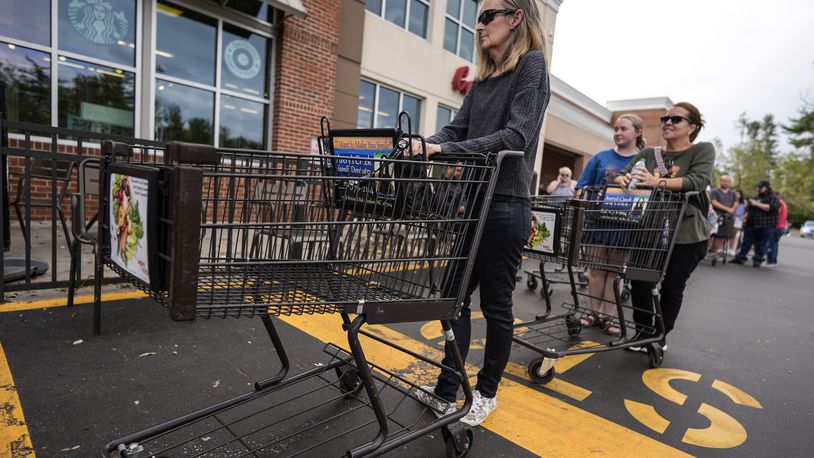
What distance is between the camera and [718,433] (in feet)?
8.25

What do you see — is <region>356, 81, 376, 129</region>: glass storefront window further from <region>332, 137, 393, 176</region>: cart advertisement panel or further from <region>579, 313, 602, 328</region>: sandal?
<region>332, 137, 393, 176</region>: cart advertisement panel

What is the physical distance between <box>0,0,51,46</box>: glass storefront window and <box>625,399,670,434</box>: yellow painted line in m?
8.42

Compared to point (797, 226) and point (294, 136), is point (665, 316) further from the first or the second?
point (797, 226)

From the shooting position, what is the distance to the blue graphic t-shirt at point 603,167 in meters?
4.31

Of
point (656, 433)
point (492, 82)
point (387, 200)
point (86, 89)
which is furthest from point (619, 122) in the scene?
point (86, 89)

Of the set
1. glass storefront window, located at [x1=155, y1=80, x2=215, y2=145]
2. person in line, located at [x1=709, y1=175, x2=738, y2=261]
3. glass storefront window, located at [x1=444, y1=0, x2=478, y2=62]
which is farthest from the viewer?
glass storefront window, located at [x1=444, y1=0, x2=478, y2=62]

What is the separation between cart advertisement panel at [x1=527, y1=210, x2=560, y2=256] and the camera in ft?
10.8

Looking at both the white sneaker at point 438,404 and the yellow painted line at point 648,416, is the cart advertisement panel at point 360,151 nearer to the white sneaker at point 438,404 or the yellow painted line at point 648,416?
the white sneaker at point 438,404

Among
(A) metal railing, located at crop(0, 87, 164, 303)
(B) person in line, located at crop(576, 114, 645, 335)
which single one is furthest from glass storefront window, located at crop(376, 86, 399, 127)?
(B) person in line, located at crop(576, 114, 645, 335)

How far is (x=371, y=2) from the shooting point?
10305mm

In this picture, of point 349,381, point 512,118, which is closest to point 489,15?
point 512,118

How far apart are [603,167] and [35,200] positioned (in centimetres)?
605

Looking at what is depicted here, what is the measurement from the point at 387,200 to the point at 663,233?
2.59m

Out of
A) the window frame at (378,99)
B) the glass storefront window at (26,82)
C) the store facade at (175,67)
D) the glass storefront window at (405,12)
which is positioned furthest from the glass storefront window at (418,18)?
the glass storefront window at (26,82)
